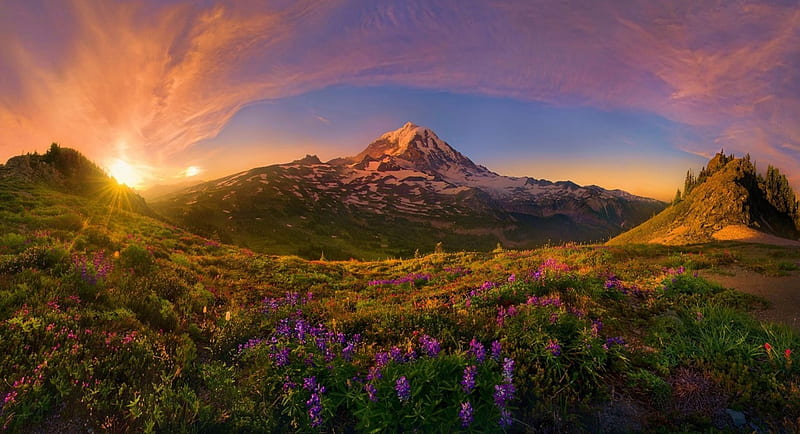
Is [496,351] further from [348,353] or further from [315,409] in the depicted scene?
[315,409]

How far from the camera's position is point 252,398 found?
4820 millimetres

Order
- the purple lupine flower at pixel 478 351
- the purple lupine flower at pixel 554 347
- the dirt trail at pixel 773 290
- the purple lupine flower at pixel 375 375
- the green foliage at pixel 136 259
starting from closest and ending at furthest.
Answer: the purple lupine flower at pixel 375 375
the purple lupine flower at pixel 478 351
the purple lupine flower at pixel 554 347
the dirt trail at pixel 773 290
the green foliage at pixel 136 259

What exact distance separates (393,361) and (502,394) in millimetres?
1696

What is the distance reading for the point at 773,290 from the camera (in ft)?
30.0

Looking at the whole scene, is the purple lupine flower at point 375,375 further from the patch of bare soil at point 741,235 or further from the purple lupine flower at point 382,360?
the patch of bare soil at point 741,235

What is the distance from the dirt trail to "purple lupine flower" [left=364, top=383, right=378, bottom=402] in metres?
8.68

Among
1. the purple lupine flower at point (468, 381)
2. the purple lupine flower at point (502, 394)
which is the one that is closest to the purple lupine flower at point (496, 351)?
the purple lupine flower at point (502, 394)

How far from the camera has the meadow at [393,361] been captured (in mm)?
A: 4164

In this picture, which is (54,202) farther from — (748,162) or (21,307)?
(748,162)

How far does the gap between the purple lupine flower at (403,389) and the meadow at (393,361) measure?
0.02 meters

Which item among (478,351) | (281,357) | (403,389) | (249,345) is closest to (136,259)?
(249,345)

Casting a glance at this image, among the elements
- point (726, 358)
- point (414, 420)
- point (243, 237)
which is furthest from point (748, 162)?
point (243, 237)

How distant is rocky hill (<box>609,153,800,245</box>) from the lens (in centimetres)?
4672

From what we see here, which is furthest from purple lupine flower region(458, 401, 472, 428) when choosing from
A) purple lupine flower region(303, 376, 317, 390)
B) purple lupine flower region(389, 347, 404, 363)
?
purple lupine flower region(303, 376, 317, 390)
